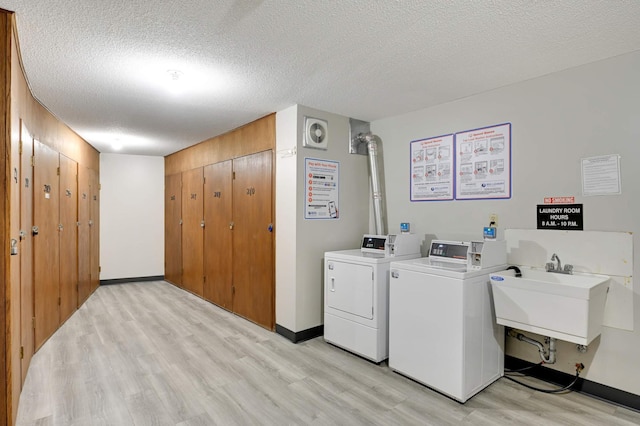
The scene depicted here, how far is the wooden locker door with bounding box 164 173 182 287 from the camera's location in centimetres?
608

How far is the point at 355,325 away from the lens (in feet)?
10.5

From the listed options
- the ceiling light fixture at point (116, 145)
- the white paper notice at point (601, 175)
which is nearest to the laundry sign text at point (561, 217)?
the white paper notice at point (601, 175)

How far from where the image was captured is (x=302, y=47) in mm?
2287

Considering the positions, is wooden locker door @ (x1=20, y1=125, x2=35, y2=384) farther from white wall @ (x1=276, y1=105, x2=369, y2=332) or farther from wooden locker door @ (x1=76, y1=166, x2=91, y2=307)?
white wall @ (x1=276, y1=105, x2=369, y2=332)

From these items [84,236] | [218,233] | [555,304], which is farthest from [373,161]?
[84,236]

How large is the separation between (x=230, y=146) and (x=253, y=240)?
143cm

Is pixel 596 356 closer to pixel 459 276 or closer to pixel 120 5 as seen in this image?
pixel 459 276

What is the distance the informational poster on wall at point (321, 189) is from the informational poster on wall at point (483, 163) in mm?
1271

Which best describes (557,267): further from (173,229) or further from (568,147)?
(173,229)

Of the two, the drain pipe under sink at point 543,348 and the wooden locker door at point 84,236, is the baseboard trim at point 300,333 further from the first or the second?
the wooden locker door at point 84,236

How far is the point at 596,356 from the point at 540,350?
0.35 m

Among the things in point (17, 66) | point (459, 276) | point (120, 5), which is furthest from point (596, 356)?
point (17, 66)

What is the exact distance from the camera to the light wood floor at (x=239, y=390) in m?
2.25

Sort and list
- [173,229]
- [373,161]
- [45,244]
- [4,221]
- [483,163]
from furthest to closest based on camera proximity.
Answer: [173,229] < [373,161] < [45,244] < [483,163] < [4,221]
